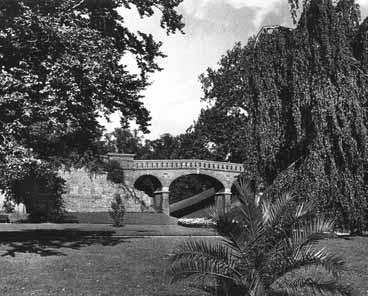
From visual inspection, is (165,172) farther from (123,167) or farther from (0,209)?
(0,209)

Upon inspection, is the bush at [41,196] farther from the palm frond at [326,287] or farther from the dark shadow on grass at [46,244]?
the palm frond at [326,287]

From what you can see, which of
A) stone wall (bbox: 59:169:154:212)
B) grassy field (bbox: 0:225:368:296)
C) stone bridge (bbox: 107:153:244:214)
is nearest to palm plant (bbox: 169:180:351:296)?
grassy field (bbox: 0:225:368:296)

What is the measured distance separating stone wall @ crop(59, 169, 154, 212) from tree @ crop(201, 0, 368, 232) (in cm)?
2256

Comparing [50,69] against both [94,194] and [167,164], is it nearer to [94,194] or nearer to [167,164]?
[94,194]

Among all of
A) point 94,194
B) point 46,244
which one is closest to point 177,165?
point 94,194

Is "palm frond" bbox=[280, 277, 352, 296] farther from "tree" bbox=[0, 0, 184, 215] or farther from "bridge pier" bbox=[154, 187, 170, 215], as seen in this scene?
"bridge pier" bbox=[154, 187, 170, 215]

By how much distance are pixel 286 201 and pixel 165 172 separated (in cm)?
3214

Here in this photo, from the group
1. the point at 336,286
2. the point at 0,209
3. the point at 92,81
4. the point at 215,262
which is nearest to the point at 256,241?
the point at 215,262

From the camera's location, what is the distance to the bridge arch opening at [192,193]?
4105 centimetres

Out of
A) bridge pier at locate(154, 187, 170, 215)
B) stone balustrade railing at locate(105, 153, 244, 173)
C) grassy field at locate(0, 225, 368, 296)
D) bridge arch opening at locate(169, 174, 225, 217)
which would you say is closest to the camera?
grassy field at locate(0, 225, 368, 296)

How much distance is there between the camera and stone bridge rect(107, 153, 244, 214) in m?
37.9

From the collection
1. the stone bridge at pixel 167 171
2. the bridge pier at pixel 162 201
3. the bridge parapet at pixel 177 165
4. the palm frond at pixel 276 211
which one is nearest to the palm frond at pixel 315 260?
the palm frond at pixel 276 211

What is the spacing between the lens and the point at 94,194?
35.9 m

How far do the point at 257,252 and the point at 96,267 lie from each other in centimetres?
516
